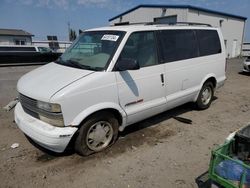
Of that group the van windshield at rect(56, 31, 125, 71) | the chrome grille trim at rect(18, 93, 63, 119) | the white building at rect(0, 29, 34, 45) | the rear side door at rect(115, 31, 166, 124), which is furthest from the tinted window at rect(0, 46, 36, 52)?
the white building at rect(0, 29, 34, 45)

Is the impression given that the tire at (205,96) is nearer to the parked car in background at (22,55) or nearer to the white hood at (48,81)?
the white hood at (48,81)

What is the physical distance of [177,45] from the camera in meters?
4.80

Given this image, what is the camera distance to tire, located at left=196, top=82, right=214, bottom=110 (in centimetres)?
571

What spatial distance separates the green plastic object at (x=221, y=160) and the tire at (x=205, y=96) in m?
2.95

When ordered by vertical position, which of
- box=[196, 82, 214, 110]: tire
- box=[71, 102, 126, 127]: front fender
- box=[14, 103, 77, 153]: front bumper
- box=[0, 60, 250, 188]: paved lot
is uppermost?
box=[71, 102, 126, 127]: front fender

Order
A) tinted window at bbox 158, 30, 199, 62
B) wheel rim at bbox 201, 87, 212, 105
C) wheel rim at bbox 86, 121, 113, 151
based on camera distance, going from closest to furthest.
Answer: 1. wheel rim at bbox 86, 121, 113, 151
2. tinted window at bbox 158, 30, 199, 62
3. wheel rim at bbox 201, 87, 212, 105

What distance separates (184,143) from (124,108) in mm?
1330

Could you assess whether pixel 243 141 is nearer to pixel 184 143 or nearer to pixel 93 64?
pixel 184 143

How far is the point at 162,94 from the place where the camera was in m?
4.51

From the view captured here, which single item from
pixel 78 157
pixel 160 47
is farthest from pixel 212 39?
pixel 78 157

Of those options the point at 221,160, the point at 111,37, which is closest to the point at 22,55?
the point at 111,37

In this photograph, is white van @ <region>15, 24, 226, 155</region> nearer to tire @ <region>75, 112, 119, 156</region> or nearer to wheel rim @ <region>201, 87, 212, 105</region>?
tire @ <region>75, 112, 119, 156</region>

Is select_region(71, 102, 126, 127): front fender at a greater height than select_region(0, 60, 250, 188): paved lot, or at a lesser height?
greater

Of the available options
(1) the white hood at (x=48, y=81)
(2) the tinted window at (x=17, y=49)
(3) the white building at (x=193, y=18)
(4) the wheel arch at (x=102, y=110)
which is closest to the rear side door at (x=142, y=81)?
(4) the wheel arch at (x=102, y=110)
